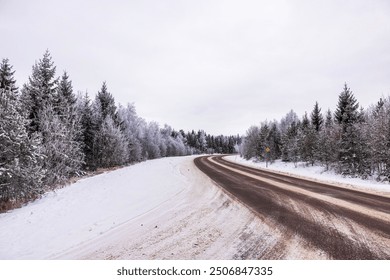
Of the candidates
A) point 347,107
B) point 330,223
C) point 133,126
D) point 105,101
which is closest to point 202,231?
point 330,223

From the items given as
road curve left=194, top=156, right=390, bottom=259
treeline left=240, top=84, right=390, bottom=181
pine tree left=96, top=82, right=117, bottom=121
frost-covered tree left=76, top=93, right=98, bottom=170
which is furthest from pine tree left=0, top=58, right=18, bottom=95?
treeline left=240, top=84, right=390, bottom=181

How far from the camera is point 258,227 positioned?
5.23 metres

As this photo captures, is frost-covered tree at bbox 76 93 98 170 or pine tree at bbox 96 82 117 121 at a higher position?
pine tree at bbox 96 82 117 121

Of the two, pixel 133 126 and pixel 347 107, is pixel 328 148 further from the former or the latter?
pixel 133 126

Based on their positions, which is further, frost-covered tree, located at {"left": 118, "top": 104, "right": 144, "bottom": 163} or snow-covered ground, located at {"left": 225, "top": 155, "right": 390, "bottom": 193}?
frost-covered tree, located at {"left": 118, "top": 104, "right": 144, "bottom": 163}

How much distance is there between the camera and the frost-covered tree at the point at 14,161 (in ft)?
37.6

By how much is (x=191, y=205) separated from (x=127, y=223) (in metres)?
2.27

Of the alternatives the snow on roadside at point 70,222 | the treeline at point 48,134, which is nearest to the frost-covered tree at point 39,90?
the treeline at point 48,134

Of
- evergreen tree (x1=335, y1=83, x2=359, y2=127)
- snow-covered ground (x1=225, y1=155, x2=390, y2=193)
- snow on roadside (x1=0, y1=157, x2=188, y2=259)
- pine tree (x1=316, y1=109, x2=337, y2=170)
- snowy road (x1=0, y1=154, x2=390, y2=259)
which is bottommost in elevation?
snow-covered ground (x1=225, y1=155, x2=390, y2=193)

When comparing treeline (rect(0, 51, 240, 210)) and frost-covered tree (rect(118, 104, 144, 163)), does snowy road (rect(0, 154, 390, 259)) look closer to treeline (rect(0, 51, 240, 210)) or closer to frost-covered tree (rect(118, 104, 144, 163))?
treeline (rect(0, 51, 240, 210))

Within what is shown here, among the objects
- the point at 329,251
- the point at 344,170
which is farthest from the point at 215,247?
the point at 344,170

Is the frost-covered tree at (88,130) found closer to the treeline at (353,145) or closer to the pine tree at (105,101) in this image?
the pine tree at (105,101)

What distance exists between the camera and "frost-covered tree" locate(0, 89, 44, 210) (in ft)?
37.6
